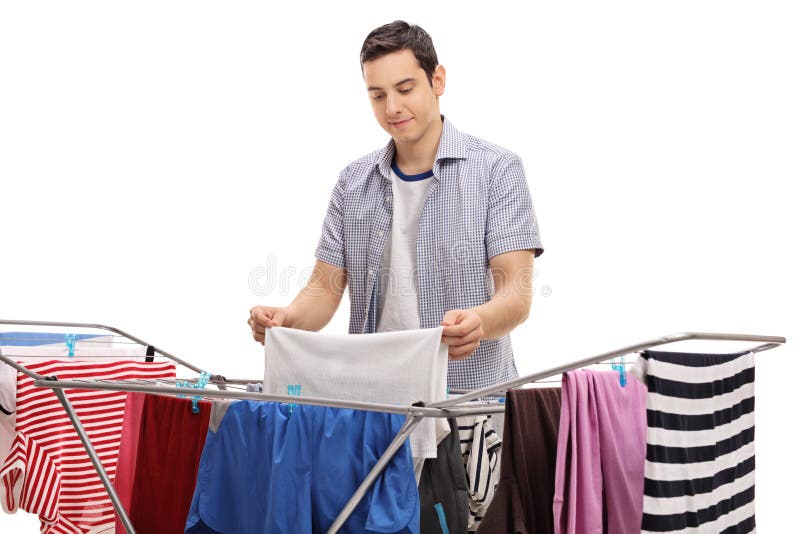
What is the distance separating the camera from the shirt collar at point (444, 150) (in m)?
3.30

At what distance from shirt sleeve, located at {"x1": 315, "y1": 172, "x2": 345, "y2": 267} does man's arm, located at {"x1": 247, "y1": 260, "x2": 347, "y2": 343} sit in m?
0.03

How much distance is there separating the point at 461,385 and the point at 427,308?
11.6 inches

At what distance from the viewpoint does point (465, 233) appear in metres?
3.22

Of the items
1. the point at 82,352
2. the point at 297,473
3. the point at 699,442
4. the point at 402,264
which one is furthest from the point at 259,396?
the point at 82,352

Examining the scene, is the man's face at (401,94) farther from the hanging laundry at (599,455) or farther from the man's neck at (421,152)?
the hanging laundry at (599,455)

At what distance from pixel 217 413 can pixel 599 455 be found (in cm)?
114

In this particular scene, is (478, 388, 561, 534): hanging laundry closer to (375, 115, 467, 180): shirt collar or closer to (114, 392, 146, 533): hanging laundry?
(375, 115, 467, 180): shirt collar

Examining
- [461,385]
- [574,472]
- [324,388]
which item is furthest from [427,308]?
[574,472]

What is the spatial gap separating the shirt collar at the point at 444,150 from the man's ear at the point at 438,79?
12 cm

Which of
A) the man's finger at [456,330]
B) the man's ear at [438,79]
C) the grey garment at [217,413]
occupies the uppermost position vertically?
the man's ear at [438,79]

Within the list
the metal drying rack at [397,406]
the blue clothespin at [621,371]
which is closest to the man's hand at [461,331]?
the metal drying rack at [397,406]

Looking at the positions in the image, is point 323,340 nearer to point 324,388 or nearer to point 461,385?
point 324,388

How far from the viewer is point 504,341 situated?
3.33m

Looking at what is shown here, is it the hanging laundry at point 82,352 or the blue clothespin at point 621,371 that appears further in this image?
the hanging laundry at point 82,352
